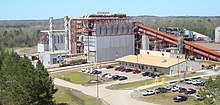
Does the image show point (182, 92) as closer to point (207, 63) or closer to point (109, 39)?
point (207, 63)

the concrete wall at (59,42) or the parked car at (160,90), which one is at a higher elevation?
the concrete wall at (59,42)

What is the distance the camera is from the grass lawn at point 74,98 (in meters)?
34.5

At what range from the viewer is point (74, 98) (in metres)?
36.4

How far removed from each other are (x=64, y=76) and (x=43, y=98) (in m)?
27.1

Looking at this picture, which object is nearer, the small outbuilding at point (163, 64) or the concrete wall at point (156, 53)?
the small outbuilding at point (163, 64)

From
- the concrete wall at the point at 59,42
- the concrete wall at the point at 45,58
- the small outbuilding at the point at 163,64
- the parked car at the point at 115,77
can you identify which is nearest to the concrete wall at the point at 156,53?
the small outbuilding at the point at 163,64

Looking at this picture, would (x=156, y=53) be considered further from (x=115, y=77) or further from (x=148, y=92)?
(x=148, y=92)

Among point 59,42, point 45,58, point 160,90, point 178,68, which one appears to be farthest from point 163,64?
point 59,42

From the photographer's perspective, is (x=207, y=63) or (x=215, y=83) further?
(x=207, y=63)

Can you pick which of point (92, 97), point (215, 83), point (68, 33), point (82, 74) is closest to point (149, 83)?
point (92, 97)

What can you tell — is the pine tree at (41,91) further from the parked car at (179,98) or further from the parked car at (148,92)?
the parked car at (179,98)

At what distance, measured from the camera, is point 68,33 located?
2886 inches

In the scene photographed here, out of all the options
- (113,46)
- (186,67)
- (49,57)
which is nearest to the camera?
(186,67)

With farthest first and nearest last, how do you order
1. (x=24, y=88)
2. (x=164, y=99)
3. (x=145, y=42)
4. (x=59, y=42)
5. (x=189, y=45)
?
(x=59, y=42) < (x=145, y=42) < (x=189, y=45) < (x=164, y=99) < (x=24, y=88)
